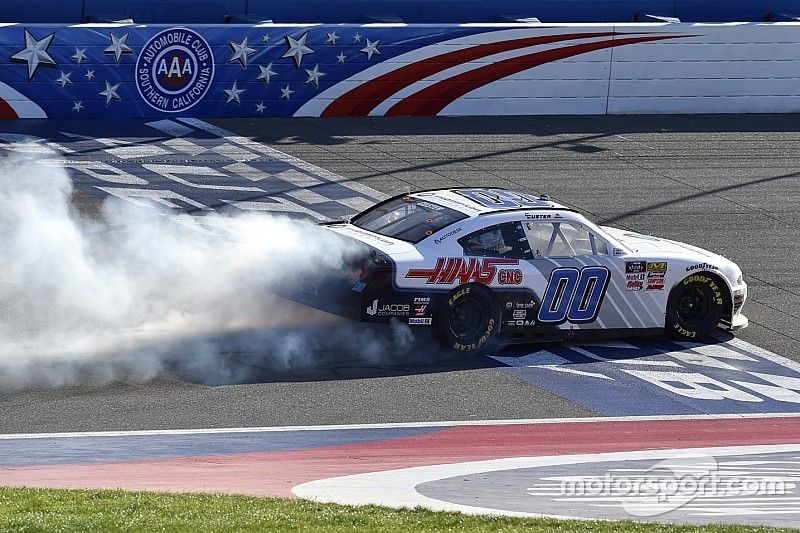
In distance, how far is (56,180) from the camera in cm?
1778

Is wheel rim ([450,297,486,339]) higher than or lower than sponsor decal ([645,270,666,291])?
lower

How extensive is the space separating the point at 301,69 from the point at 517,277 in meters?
11.0

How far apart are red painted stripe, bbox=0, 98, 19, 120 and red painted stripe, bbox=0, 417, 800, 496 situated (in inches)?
507

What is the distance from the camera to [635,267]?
12656mm

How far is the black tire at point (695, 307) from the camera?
1293cm

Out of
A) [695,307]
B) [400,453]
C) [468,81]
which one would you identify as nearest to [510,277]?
[695,307]

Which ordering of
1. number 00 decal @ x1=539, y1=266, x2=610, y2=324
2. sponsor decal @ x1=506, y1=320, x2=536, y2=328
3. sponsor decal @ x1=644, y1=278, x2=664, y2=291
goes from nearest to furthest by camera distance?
sponsor decal @ x1=506, y1=320, x2=536, y2=328, number 00 decal @ x1=539, y1=266, x2=610, y2=324, sponsor decal @ x1=644, y1=278, x2=664, y2=291

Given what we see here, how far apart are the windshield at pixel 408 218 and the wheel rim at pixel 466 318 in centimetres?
73

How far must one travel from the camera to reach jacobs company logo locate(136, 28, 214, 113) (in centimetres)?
2136

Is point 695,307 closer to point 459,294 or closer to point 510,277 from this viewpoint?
point 510,277

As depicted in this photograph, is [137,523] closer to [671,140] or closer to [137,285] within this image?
[137,285]

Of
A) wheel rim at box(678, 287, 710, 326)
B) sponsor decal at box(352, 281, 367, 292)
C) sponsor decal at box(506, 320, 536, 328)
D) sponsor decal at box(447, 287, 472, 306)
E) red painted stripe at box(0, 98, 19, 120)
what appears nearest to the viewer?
sponsor decal at box(352, 281, 367, 292)

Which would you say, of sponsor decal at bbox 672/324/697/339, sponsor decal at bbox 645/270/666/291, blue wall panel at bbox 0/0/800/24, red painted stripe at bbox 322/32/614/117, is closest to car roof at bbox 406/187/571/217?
sponsor decal at bbox 645/270/666/291

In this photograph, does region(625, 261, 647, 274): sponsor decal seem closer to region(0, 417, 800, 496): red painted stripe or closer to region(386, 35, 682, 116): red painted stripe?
region(0, 417, 800, 496): red painted stripe
